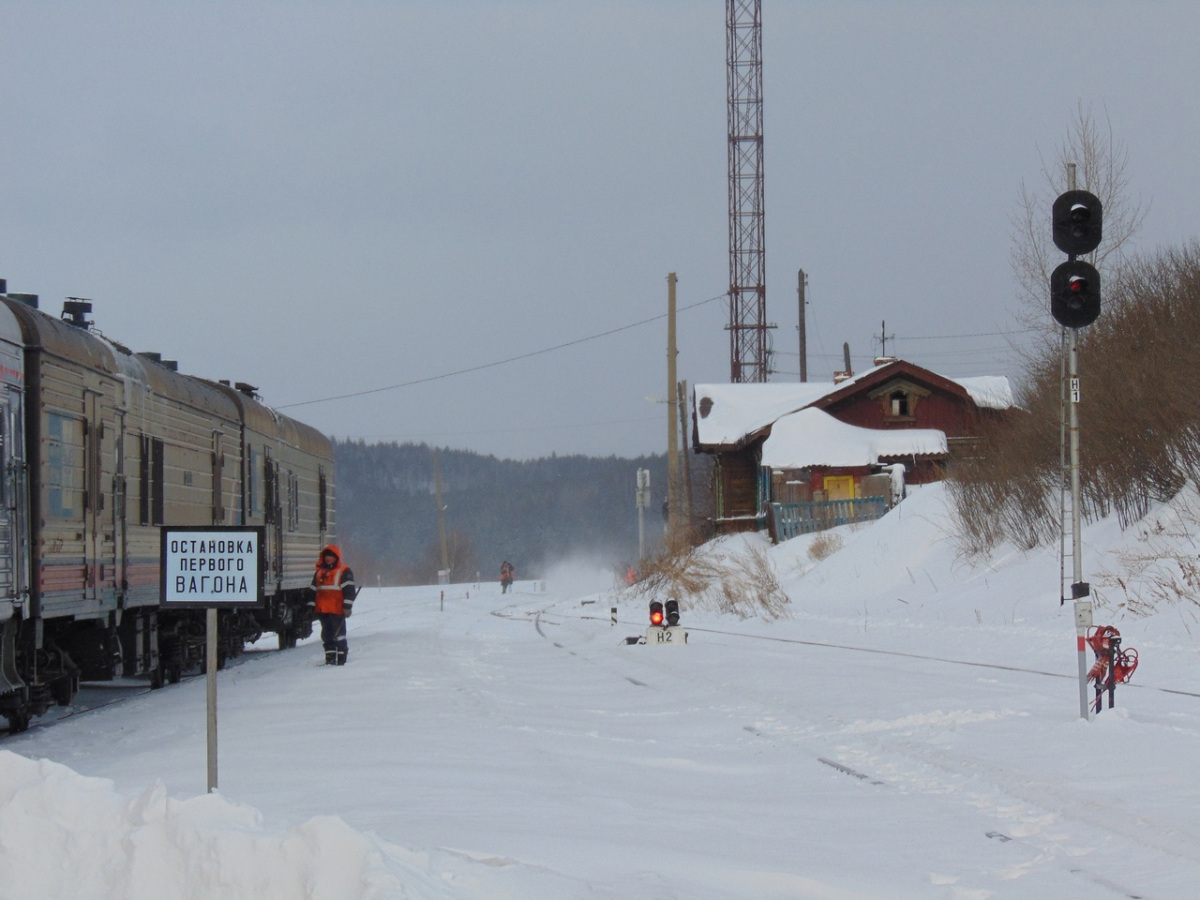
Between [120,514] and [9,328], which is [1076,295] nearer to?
[9,328]

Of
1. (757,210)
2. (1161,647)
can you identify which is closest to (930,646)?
(1161,647)

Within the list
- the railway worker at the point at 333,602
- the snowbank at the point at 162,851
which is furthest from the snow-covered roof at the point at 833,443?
the snowbank at the point at 162,851

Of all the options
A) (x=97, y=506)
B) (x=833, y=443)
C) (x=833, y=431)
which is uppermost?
(x=833, y=431)

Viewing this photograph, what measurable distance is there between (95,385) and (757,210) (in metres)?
42.6

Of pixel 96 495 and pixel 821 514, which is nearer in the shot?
pixel 96 495

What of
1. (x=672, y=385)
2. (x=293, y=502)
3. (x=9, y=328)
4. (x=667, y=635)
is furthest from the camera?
(x=672, y=385)

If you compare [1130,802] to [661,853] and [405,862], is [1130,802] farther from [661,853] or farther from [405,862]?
[405,862]

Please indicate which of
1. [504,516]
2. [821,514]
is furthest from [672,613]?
[504,516]

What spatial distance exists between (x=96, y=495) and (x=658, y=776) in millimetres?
7306

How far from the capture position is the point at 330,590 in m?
17.8

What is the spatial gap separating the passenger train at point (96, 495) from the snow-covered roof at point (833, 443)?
2687 centimetres

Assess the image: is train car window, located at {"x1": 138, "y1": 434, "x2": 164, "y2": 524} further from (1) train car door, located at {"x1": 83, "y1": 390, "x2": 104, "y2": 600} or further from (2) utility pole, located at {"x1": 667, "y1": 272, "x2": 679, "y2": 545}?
(2) utility pole, located at {"x1": 667, "y1": 272, "x2": 679, "y2": 545}

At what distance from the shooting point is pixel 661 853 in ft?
20.1

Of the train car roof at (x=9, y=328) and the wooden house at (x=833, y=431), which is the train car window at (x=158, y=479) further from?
the wooden house at (x=833, y=431)
